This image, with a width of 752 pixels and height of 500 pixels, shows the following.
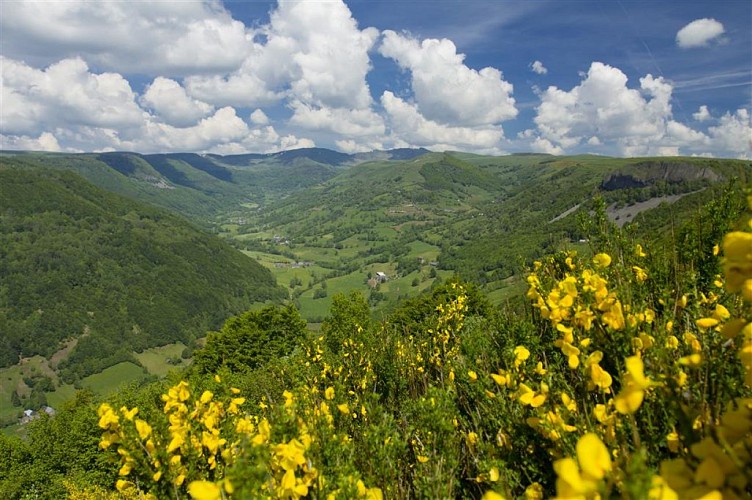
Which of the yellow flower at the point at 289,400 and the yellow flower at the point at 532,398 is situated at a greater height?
the yellow flower at the point at 532,398

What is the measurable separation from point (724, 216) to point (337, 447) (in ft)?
20.1

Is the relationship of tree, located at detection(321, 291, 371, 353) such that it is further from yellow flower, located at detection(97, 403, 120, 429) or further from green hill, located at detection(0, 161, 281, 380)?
green hill, located at detection(0, 161, 281, 380)

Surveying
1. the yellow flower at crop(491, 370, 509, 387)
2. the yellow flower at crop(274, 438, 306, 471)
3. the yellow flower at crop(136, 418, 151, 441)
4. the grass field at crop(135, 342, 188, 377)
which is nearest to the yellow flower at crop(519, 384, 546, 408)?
the yellow flower at crop(491, 370, 509, 387)

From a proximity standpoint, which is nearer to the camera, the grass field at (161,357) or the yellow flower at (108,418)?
the yellow flower at (108,418)

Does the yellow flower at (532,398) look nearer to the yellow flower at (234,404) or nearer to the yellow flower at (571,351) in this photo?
the yellow flower at (571,351)

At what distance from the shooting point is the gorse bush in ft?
4.97

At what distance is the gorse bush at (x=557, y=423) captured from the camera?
1.51 meters

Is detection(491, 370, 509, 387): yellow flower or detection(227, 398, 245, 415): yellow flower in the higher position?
detection(491, 370, 509, 387): yellow flower

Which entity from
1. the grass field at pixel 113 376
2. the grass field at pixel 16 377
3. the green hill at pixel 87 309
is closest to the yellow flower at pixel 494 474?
the grass field at pixel 113 376

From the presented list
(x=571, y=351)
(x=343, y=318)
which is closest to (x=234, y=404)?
(x=571, y=351)

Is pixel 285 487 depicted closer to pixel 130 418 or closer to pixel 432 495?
pixel 432 495

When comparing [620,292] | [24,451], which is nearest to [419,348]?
[620,292]

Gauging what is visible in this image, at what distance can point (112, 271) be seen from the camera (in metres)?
200

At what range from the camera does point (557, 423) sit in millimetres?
2750
